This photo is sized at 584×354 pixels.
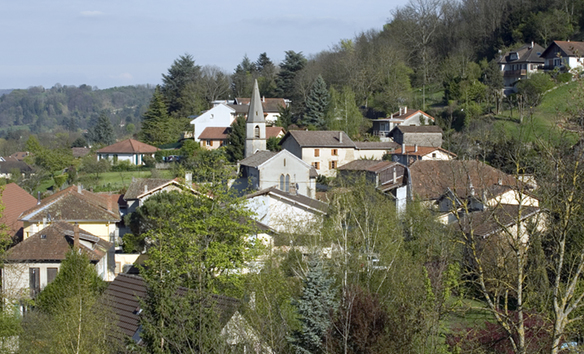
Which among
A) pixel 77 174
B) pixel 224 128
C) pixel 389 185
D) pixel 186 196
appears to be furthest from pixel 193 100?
pixel 186 196

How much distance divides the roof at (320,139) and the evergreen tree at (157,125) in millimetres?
20550

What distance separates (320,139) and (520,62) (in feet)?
71.3

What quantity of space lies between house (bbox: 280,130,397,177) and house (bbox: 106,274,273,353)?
91.5 feet

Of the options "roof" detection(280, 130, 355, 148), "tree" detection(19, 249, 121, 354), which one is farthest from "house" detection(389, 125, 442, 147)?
"tree" detection(19, 249, 121, 354)

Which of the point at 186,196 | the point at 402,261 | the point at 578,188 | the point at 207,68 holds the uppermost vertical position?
the point at 207,68

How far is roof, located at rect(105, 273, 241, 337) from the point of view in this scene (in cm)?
1160

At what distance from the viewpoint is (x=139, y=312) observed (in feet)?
40.8

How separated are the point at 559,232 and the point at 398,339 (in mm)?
2737

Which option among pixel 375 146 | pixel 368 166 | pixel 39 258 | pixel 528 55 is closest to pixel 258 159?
pixel 368 166

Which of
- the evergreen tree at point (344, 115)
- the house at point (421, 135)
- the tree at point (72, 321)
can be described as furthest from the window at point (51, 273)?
the evergreen tree at point (344, 115)

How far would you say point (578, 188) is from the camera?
7703 millimetres

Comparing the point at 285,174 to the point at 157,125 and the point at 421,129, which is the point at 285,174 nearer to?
the point at 421,129

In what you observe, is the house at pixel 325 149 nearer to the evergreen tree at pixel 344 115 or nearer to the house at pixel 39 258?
the evergreen tree at pixel 344 115

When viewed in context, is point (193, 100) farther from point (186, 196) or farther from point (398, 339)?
point (398, 339)
